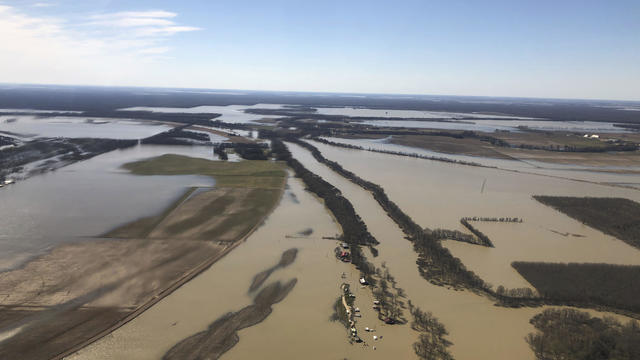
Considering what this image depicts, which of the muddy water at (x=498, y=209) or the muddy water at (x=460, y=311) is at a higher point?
the muddy water at (x=498, y=209)

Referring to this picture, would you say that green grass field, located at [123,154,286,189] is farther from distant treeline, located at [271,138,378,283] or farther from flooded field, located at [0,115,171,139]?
flooded field, located at [0,115,171,139]

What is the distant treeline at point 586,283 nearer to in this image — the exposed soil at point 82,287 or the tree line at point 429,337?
the tree line at point 429,337

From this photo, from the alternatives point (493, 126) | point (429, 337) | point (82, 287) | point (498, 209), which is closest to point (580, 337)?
point (429, 337)

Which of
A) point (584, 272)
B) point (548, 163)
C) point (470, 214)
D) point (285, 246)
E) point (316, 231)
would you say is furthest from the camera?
point (548, 163)

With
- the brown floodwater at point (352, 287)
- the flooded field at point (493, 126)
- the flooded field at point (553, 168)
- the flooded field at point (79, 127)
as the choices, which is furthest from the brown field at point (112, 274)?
the flooded field at point (493, 126)

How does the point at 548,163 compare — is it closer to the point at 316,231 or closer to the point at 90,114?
the point at 316,231

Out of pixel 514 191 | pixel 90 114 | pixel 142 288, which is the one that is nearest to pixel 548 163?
pixel 514 191
